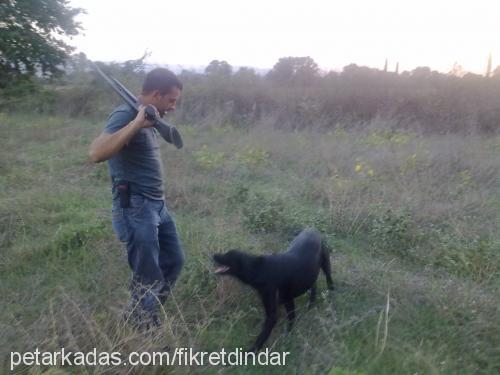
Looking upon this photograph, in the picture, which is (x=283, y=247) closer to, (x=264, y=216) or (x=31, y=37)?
(x=264, y=216)

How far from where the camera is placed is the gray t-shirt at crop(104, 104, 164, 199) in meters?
2.56

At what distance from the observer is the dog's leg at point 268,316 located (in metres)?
2.85

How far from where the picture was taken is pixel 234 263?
9.45 feet

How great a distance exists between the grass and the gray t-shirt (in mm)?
758

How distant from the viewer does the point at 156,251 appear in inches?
105

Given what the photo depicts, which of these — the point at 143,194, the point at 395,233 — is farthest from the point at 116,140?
the point at 395,233

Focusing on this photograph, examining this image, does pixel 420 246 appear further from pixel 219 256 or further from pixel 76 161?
pixel 76 161

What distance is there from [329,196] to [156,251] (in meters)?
3.08

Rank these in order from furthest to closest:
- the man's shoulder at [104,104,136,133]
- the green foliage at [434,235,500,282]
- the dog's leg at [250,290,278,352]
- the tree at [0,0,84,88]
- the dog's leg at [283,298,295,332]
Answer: the tree at [0,0,84,88]
the green foliage at [434,235,500,282]
the dog's leg at [283,298,295,332]
the dog's leg at [250,290,278,352]
the man's shoulder at [104,104,136,133]

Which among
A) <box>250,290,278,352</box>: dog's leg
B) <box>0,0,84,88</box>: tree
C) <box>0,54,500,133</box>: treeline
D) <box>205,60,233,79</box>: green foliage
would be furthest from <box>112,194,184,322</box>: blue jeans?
<box>205,60,233,79</box>: green foliage

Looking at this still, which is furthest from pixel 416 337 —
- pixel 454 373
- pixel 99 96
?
pixel 99 96

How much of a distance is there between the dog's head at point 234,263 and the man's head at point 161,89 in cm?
102

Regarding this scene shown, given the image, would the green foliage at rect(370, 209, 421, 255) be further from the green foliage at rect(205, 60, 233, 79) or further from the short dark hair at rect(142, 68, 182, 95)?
the green foliage at rect(205, 60, 233, 79)

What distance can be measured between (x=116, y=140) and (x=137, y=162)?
1.09 feet
